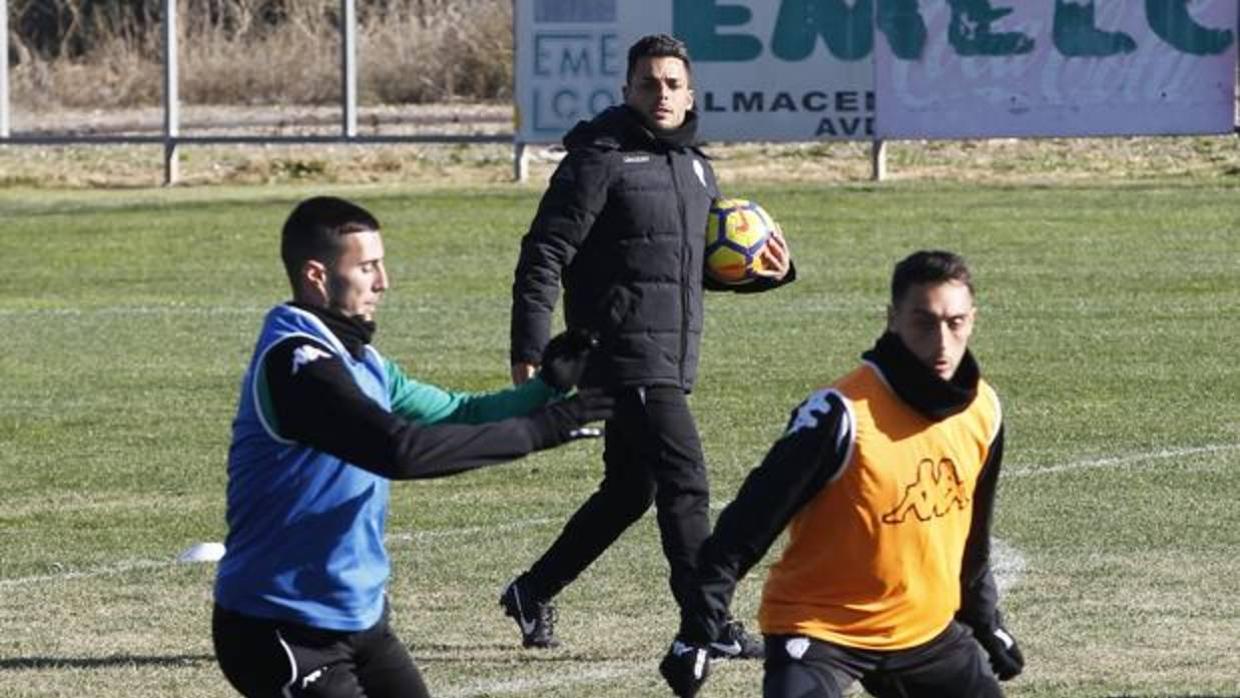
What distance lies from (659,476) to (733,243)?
2.73ft

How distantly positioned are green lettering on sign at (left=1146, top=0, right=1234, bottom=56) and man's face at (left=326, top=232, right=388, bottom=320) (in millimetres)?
23152

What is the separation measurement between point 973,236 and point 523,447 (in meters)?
21.2

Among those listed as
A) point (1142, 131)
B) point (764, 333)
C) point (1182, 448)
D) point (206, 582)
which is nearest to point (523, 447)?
point (206, 582)

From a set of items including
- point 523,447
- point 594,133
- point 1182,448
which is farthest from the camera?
point 1182,448

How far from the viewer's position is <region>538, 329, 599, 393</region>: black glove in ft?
22.9

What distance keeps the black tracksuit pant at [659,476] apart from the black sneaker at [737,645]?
0.26 m

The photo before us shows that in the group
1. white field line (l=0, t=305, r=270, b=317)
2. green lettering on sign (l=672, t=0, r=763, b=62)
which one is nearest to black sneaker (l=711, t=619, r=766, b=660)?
white field line (l=0, t=305, r=270, b=317)

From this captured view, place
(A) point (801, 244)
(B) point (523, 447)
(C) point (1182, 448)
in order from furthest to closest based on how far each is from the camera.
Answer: (A) point (801, 244)
(C) point (1182, 448)
(B) point (523, 447)

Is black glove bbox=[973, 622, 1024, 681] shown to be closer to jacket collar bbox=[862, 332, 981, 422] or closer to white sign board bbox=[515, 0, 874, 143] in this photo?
jacket collar bbox=[862, 332, 981, 422]

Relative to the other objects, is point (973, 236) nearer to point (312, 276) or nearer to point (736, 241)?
point (736, 241)

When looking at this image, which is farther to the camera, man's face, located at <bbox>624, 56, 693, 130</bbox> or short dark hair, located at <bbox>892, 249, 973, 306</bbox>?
man's face, located at <bbox>624, 56, 693, 130</bbox>

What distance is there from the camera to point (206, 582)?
39.1 ft

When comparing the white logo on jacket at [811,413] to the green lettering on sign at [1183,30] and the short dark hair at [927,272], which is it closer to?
the short dark hair at [927,272]

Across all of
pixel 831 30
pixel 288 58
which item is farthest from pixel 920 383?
pixel 288 58
